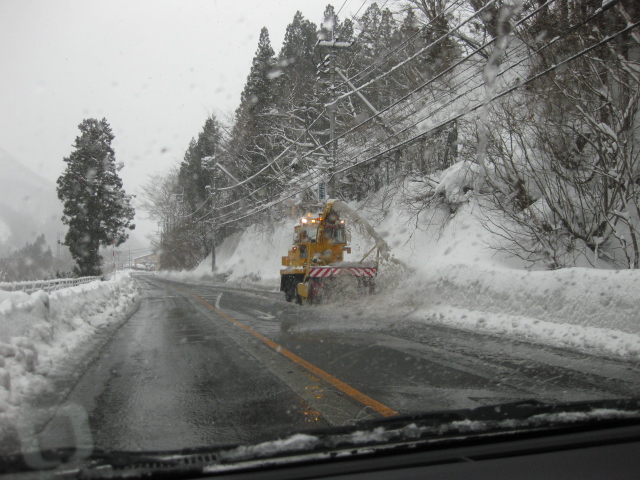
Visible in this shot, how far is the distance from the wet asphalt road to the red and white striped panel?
571cm

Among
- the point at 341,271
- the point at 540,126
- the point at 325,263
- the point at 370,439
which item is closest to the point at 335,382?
the point at 370,439

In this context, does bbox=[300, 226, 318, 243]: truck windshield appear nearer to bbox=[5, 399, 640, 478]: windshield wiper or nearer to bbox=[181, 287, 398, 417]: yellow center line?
bbox=[181, 287, 398, 417]: yellow center line

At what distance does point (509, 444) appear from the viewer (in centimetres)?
283

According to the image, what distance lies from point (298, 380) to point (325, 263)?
432 inches

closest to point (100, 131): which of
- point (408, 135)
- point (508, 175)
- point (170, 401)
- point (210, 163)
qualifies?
point (210, 163)

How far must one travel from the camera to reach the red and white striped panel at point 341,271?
52.9 ft

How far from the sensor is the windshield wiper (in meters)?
2.38

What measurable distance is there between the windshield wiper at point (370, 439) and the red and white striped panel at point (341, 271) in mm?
12795

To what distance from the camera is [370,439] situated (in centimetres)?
269

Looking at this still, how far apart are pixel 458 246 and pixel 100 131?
38280mm

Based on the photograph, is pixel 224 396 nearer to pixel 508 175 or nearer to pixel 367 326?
pixel 367 326

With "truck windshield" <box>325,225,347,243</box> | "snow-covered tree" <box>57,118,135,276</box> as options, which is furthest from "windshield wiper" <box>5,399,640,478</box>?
"snow-covered tree" <box>57,118,135,276</box>

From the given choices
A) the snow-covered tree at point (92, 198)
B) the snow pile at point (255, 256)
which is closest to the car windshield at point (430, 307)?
the snow pile at point (255, 256)

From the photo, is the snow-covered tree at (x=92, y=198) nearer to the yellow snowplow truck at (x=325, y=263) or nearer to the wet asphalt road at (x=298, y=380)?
Answer: the yellow snowplow truck at (x=325, y=263)
